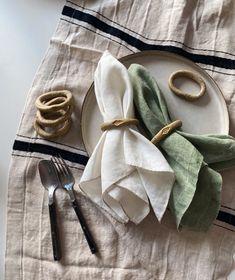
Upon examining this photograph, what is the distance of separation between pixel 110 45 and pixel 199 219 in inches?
12.6

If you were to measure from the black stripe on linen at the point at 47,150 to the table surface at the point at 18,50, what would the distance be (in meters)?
0.02

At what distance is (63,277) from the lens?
2.37 ft

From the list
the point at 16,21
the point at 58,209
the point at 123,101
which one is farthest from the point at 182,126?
the point at 16,21

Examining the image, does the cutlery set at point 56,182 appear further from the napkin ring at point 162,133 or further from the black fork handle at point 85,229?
the napkin ring at point 162,133

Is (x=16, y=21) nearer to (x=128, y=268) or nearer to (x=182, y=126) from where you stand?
(x=182, y=126)

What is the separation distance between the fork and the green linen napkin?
0.42ft

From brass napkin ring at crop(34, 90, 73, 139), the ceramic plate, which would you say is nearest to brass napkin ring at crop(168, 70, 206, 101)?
the ceramic plate

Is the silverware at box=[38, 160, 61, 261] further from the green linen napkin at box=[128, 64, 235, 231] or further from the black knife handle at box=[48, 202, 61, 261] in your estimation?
the green linen napkin at box=[128, 64, 235, 231]

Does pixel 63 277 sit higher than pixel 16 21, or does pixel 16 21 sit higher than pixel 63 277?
pixel 16 21

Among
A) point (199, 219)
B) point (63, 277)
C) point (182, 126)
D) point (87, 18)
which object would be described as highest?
point (87, 18)

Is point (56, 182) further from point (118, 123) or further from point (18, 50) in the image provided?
point (18, 50)

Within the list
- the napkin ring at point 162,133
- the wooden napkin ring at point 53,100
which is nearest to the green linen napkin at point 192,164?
the napkin ring at point 162,133

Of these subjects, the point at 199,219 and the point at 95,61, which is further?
the point at 95,61

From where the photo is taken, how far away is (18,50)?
84 cm
